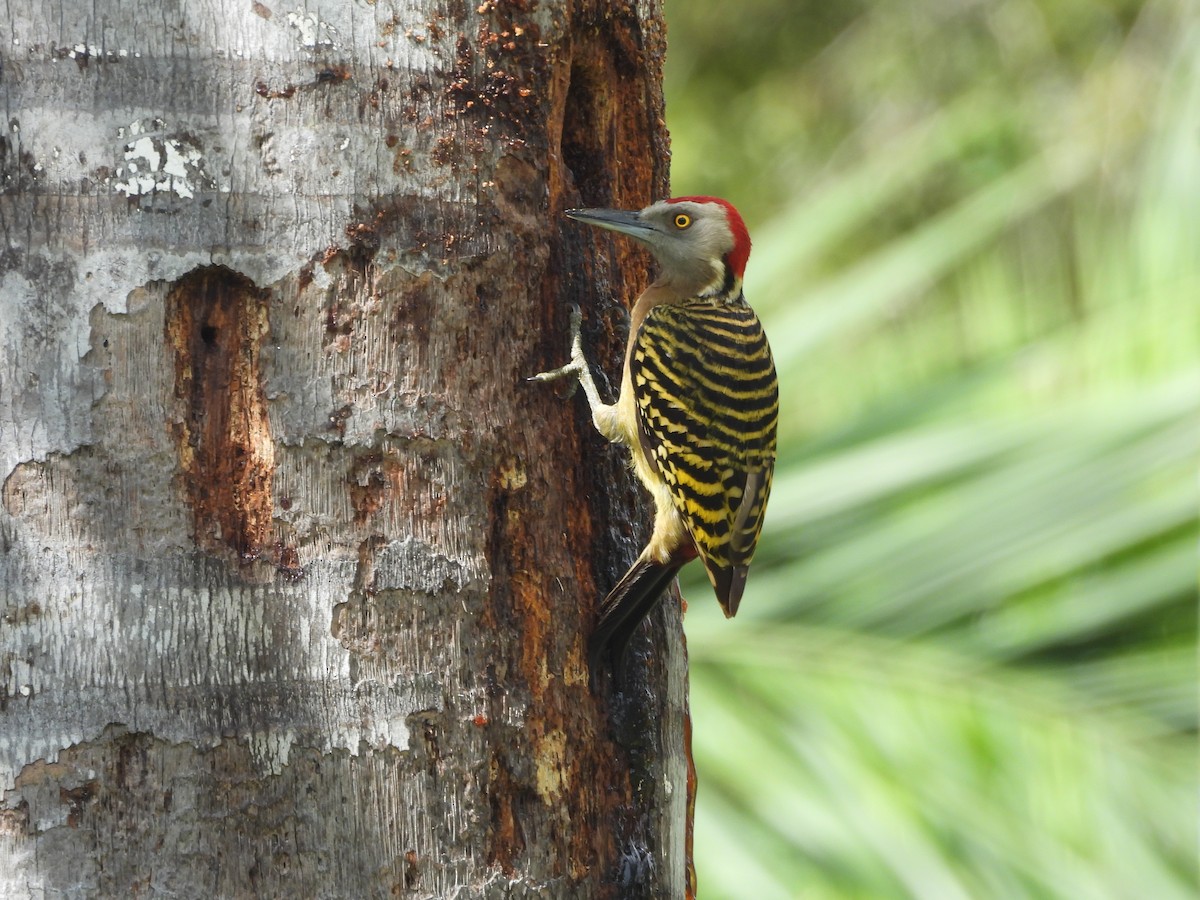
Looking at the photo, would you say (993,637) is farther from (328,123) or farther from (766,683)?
(328,123)

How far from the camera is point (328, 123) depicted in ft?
7.36

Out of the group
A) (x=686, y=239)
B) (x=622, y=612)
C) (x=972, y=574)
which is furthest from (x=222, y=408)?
(x=972, y=574)

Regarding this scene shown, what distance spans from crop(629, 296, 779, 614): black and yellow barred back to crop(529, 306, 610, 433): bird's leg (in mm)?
534

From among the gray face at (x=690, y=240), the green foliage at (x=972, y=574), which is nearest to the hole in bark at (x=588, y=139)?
the gray face at (x=690, y=240)

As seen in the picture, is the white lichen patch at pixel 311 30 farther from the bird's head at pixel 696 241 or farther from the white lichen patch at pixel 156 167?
the bird's head at pixel 696 241

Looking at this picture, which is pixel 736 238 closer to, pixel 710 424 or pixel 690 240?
pixel 690 240

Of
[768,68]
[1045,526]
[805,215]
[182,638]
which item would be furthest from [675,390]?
[768,68]

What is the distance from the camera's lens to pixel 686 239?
366cm

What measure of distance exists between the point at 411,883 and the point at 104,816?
18.0 inches

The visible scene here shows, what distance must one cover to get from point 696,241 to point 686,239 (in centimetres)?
8

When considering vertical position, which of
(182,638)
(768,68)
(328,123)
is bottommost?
(182,638)

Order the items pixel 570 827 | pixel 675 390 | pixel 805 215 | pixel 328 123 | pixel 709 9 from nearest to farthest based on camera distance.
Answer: pixel 328 123
pixel 570 827
pixel 675 390
pixel 805 215
pixel 709 9

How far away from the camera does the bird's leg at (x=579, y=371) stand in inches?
105

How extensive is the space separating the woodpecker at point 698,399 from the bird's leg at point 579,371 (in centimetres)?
17
